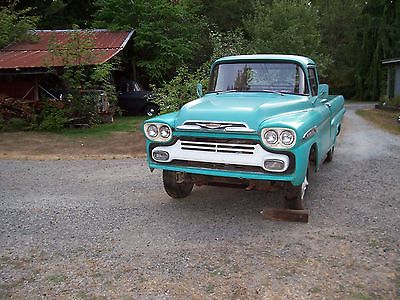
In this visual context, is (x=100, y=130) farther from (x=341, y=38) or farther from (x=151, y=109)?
(x=341, y=38)

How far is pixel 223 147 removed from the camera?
15.8ft

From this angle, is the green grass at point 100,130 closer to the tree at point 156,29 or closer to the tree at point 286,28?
the tree at point 156,29

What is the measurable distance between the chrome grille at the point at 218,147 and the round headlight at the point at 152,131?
0.40 metres

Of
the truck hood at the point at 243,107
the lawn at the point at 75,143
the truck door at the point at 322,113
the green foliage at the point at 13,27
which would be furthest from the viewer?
the green foliage at the point at 13,27

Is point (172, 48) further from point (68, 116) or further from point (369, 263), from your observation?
point (369, 263)

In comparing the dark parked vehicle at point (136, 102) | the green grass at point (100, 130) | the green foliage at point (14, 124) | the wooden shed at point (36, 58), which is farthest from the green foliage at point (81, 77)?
the dark parked vehicle at point (136, 102)

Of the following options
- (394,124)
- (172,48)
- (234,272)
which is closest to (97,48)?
(172,48)

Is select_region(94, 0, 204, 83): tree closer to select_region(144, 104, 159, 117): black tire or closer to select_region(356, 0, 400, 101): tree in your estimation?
select_region(144, 104, 159, 117): black tire

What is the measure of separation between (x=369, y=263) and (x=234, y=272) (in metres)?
1.27

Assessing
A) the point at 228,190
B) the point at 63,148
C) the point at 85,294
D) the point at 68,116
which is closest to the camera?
the point at 85,294

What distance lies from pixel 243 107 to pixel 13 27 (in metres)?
16.8

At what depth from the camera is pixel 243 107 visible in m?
5.01

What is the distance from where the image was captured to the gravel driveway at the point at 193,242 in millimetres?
3516

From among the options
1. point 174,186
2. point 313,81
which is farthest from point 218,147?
point 313,81
